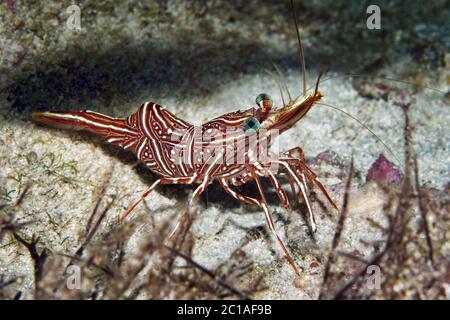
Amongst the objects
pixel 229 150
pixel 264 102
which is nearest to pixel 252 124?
pixel 264 102

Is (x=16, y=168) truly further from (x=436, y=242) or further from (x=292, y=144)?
(x=436, y=242)

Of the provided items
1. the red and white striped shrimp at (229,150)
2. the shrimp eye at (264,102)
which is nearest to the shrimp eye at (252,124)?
the red and white striped shrimp at (229,150)

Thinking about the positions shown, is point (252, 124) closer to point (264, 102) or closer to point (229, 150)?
point (264, 102)

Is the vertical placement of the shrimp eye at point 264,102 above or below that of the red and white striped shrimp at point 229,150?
above

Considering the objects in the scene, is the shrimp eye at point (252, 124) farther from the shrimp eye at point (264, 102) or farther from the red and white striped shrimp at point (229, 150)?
the shrimp eye at point (264, 102)

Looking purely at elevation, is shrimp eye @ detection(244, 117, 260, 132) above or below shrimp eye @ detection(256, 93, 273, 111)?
below

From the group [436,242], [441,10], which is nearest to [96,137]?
[436,242]

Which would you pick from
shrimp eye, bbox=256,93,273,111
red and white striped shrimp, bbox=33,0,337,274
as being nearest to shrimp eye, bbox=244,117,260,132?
red and white striped shrimp, bbox=33,0,337,274

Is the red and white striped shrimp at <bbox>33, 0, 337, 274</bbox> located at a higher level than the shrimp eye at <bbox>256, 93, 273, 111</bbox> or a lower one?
lower

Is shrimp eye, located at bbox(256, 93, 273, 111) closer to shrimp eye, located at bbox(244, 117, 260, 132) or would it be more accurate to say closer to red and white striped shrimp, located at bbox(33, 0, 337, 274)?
red and white striped shrimp, located at bbox(33, 0, 337, 274)
